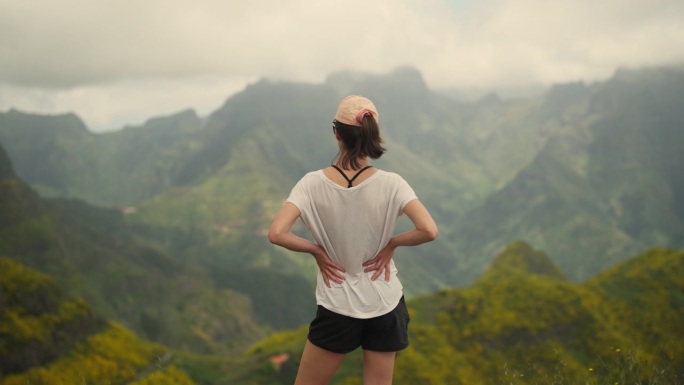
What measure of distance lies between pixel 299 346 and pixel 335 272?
44694 mm

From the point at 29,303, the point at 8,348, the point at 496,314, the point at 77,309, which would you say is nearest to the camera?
the point at 8,348

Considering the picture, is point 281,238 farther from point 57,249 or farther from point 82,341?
point 57,249

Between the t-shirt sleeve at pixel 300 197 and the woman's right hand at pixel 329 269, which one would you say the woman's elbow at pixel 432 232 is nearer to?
the woman's right hand at pixel 329 269

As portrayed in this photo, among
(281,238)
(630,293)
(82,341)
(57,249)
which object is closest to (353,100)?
(281,238)

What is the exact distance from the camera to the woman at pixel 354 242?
6.18m

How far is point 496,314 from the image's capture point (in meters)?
51.3

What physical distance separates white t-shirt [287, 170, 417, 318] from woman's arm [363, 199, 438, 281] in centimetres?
6

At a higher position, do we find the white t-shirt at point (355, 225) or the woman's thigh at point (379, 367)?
the white t-shirt at point (355, 225)

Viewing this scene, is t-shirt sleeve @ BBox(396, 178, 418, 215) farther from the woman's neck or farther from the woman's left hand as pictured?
the woman's left hand

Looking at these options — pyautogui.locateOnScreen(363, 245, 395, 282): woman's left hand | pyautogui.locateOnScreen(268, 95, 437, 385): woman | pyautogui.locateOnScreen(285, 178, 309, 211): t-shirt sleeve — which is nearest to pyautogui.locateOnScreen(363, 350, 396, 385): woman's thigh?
pyautogui.locateOnScreen(268, 95, 437, 385): woman

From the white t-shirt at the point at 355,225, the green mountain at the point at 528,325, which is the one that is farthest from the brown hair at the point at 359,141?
the green mountain at the point at 528,325

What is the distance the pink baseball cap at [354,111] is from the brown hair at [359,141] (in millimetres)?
37

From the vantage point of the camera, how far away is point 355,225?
6.29 m

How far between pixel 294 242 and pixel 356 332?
120 centimetres
